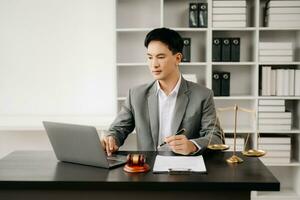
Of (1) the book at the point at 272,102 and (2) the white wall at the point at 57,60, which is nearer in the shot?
(1) the book at the point at 272,102

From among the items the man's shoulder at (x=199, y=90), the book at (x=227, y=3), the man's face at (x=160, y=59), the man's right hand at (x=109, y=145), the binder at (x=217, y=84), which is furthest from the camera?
the binder at (x=217, y=84)

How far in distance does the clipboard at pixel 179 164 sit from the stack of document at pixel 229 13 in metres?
1.86

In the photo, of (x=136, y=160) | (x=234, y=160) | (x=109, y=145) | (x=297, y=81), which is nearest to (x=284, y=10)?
(x=297, y=81)

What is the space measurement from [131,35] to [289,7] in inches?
56.9

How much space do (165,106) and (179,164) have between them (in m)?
0.69

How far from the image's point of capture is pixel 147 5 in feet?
12.1

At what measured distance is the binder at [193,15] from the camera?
134 inches

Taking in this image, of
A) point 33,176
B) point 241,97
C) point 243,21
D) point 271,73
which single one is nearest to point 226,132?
point 241,97

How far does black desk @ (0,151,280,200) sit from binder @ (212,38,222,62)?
194 centimetres

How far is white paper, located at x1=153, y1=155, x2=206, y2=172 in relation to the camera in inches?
63.0

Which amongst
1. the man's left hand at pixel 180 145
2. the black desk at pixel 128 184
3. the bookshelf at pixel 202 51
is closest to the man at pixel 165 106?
the man's left hand at pixel 180 145

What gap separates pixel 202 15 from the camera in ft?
11.2

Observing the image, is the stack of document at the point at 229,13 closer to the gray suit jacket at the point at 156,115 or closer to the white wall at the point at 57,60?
the white wall at the point at 57,60

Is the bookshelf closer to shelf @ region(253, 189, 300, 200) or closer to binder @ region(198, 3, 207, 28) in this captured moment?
shelf @ region(253, 189, 300, 200)
